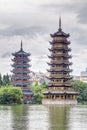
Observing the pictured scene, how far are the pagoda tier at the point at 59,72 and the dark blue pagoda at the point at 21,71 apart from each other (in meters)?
21.8

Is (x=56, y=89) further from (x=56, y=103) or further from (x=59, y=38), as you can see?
(x=59, y=38)

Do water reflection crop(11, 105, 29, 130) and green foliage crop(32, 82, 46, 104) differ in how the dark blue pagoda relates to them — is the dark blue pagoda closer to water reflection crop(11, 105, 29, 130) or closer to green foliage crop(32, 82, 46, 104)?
green foliage crop(32, 82, 46, 104)

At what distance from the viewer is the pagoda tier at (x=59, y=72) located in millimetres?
135875

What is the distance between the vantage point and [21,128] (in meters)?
47.7

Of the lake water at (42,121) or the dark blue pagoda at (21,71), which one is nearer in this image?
the lake water at (42,121)

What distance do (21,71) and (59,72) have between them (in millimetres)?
29428

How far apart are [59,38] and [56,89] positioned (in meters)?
15.8

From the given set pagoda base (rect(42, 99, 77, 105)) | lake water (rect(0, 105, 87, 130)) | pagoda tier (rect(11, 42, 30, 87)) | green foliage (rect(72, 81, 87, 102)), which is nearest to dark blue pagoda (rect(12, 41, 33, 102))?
pagoda tier (rect(11, 42, 30, 87))

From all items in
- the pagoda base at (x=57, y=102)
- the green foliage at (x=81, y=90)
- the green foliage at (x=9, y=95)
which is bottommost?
the pagoda base at (x=57, y=102)

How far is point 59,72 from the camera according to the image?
139875mm

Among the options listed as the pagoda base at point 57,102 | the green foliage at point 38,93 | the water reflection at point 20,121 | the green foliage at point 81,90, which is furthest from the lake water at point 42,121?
the green foliage at point 81,90

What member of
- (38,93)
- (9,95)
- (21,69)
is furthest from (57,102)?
(21,69)

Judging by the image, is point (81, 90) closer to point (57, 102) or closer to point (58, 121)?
point (57, 102)

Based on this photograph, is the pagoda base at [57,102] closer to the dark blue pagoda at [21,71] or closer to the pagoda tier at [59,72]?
the pagoda tier at [59,72]
